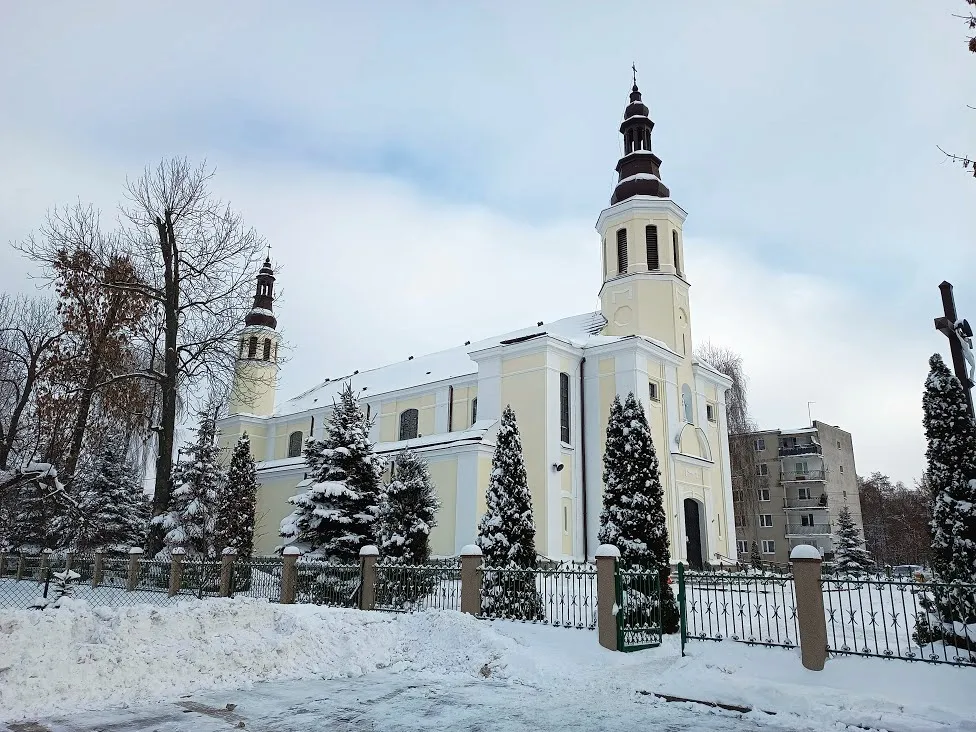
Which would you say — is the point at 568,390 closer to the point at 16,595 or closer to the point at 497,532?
the point at 497,532

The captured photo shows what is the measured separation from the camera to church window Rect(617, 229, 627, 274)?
2927 centimetres

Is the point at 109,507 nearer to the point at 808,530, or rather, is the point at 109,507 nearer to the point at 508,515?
the point at 508,515

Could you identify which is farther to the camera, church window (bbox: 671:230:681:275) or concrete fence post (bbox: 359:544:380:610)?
church window (bbox: 671:230:681:275)

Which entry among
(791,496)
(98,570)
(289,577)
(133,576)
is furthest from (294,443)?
(791,496)

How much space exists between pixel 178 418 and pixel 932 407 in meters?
18.1

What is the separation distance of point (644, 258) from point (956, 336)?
18.9 metres

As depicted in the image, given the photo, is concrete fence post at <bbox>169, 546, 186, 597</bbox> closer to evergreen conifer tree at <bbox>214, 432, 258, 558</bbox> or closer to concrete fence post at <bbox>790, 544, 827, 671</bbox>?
evergreen conifer tree at <bbox>214, 432, 258, 558</bbox>

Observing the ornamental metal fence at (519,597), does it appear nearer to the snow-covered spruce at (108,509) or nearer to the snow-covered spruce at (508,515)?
the snow-covered spruce at (508,515)

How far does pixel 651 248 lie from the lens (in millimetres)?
28984

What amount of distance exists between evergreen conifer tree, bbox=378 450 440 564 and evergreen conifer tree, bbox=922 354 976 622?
10.7 m

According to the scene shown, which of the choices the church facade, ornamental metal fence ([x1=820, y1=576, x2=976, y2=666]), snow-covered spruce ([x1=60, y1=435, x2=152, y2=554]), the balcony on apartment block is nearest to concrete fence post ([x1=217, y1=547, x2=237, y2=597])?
the church facade

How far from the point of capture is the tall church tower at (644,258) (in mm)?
28281

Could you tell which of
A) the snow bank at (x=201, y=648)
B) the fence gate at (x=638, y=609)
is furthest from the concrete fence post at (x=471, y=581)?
the fence gate at (x=638, y=609)

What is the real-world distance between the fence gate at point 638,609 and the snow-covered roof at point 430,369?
48.9 ft
